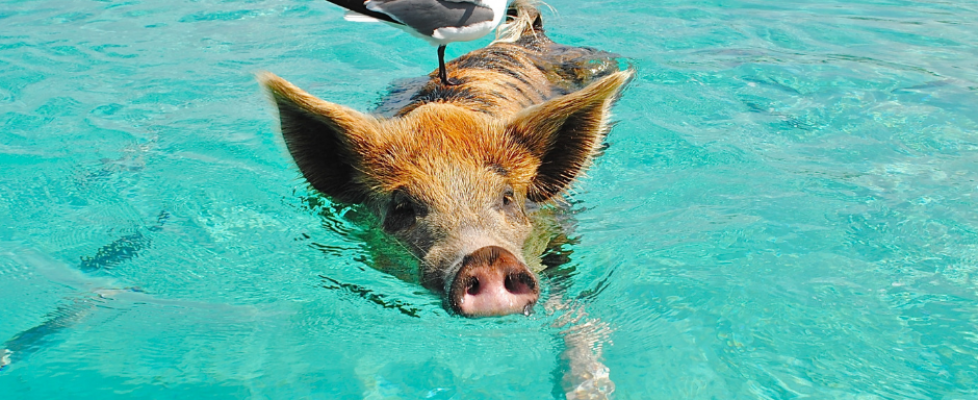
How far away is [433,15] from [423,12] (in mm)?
73

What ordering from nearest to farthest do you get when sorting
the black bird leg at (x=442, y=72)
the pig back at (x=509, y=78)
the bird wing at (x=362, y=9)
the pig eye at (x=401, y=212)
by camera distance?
the pig eye at (x=401, y=212) < the pig back at (x=509, y=78) < the bird wing at (x=362, y=9) < the black bird leg at (x=442, y=72)

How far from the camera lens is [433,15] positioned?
578cm

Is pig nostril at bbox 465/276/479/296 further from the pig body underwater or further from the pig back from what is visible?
the pig back

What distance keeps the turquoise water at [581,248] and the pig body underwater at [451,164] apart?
266 mm

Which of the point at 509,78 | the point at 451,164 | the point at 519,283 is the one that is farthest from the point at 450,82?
the point at 519,283

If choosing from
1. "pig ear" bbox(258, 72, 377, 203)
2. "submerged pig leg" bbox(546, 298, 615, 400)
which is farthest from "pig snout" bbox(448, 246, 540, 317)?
"pig ear" bbox(258, 72, 377, 203)

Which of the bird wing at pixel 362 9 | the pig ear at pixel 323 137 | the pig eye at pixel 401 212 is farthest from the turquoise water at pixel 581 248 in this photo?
the bird wing at pixel 362 9

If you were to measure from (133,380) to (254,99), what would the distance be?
193 inches

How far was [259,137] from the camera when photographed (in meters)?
7.38

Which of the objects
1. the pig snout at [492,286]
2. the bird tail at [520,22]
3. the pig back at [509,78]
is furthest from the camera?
the bird tail at [520,22]

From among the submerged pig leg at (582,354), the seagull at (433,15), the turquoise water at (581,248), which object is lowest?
the submerged pig leg at (582,354)

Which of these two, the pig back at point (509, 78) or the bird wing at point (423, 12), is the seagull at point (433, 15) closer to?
the bird wing at point (423, 12)

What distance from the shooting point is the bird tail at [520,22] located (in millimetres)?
8109

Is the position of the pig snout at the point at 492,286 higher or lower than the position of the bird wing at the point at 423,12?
lower
